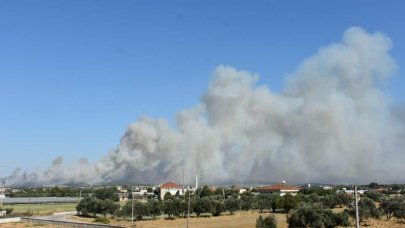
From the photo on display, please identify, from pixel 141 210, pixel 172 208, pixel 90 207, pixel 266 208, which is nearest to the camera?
pixel 141 210

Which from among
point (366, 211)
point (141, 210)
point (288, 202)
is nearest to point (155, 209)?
point (141, 210)

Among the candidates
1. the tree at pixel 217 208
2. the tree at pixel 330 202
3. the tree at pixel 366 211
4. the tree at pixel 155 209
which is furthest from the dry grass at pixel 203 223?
the tree at pixel 330 202

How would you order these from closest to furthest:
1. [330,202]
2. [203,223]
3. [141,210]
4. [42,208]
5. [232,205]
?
[203,223], [141,210], [232,205], [330,202], [42,208]

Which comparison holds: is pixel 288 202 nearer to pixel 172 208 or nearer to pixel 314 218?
pixel 172 208

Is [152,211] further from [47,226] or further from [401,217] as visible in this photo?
[401,217]

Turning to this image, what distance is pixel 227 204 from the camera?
384 feet

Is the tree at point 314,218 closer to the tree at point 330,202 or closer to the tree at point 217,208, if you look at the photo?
the tree at point 217,208

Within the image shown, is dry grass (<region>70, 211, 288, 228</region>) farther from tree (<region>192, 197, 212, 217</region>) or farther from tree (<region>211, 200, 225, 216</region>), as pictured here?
tree (<region>211, 200, 225, 216</region>)

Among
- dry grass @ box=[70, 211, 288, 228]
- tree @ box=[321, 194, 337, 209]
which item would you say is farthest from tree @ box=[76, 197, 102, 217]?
tree @ box=[321, 194, 337, 209]

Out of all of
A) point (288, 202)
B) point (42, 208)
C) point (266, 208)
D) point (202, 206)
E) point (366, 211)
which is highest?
point (288, 202)

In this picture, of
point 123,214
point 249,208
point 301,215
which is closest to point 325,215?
point 301,215

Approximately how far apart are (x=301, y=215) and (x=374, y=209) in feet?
80.6

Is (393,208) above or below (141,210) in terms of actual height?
above

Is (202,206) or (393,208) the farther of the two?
(202,206)
